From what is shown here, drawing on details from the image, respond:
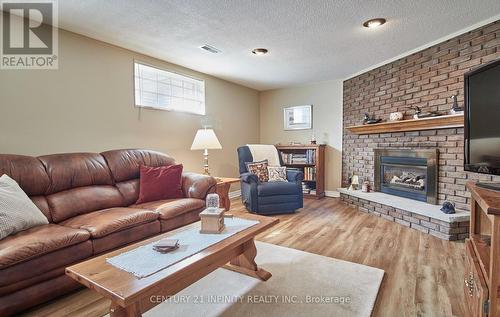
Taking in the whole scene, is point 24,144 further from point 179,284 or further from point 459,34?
point 459,34

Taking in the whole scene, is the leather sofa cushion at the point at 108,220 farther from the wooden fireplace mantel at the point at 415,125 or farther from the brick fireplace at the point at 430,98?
the wooden fireplace mantel at the point at 415,125

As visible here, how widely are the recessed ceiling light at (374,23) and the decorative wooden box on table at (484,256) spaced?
175 cm

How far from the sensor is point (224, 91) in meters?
4.73

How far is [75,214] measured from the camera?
7.34 feet

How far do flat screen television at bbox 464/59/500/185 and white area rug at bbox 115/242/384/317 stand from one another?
1047 millimetres

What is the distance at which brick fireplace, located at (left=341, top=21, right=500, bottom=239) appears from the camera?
2.68 metres

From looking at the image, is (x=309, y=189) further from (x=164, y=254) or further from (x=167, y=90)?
(x=164, y=254)

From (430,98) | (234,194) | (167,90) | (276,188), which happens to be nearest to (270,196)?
(276,188)

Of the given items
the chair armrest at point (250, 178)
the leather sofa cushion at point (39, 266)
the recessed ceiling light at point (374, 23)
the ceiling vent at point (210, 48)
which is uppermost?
the ceiling vent at point (210, 48)

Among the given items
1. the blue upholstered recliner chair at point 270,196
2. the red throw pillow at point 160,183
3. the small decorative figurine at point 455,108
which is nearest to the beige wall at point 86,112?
the red throw pillow at point 160,183

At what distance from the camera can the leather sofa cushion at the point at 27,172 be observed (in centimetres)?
203

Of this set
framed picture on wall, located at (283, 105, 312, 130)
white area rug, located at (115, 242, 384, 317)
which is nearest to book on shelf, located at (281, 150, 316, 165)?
framed picture on wall, located at (283, 105, 312, 130)

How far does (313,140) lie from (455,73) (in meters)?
2.39

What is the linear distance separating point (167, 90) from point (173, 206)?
6.61 ft
